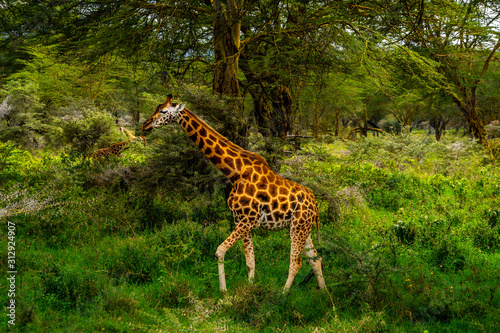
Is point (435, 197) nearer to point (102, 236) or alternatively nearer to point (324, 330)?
point (324, 330)

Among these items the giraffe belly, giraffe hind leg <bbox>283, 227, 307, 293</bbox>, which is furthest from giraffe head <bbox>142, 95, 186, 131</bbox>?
giraffe hind leg <bbox>283, 227, 307, 293</bbox>

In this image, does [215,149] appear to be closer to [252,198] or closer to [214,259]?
[252,198]

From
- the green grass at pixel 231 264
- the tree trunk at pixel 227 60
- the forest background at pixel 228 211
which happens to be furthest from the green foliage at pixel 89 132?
the tree trunk at pixel 227 60

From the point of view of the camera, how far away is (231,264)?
17.0 ft

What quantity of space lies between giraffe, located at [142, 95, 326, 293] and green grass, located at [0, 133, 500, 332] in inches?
11.8

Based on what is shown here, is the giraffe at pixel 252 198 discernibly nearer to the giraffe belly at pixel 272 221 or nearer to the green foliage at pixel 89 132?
the giraffe belly at pixel 272 221

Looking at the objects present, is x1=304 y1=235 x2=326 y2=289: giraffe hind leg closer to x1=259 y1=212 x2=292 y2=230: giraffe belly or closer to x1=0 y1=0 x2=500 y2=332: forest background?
x1=0 y1=0 x2=500 y2=332: forest background

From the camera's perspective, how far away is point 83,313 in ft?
12.4

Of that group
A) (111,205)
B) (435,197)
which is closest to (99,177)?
(111,205)

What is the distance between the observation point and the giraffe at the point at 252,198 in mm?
4242

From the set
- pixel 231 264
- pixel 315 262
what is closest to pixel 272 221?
pixel 315 262

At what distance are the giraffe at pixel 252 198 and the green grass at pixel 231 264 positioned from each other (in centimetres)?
30

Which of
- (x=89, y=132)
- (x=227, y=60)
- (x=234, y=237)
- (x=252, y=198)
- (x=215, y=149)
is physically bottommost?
(x=234, y=237)

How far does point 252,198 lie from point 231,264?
4.70 feet
